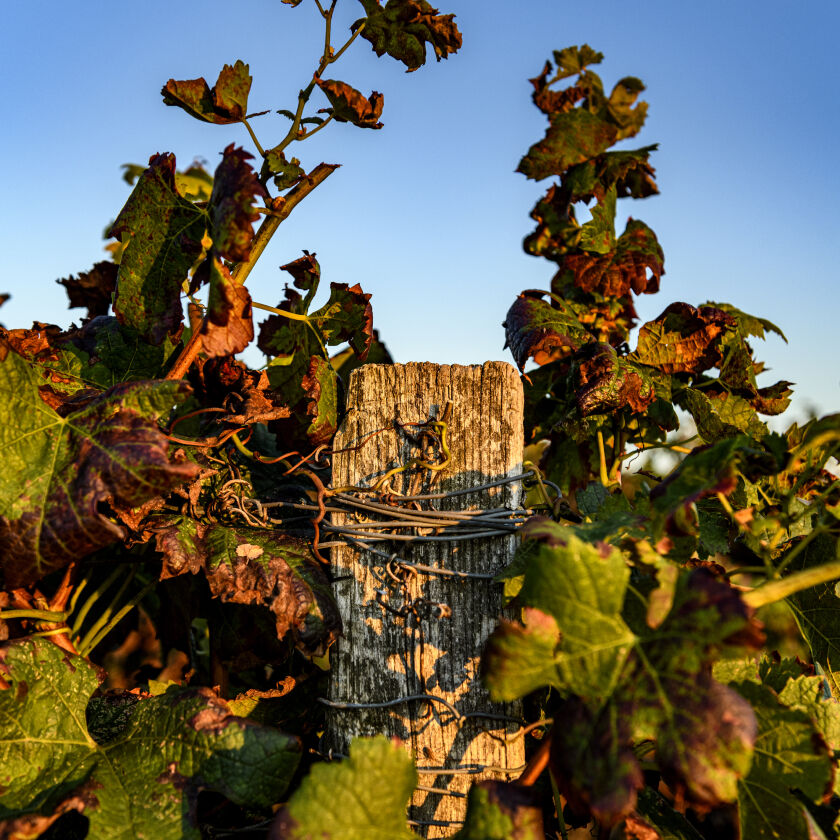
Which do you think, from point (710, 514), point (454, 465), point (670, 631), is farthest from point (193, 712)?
point (710, 514)

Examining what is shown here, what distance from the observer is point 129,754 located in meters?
1.49

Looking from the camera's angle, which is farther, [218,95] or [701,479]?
[218,95]

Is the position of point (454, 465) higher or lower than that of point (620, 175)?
lower

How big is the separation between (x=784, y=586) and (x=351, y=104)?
4.74 ft

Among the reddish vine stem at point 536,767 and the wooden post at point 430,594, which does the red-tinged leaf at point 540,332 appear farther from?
the reddish vine stem at point 536,767

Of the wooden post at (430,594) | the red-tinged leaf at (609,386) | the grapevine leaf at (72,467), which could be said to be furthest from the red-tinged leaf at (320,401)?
the red-tinged leaf at (609,386)

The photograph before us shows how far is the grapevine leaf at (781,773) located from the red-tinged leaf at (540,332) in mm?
1091

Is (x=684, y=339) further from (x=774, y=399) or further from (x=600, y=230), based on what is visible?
(x=600, y=230)

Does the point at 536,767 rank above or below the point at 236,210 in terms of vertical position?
below

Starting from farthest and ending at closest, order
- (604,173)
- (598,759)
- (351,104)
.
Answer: (604,173)
(351,104)
(598,759)

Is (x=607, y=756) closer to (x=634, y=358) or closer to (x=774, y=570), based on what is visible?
(x=774, y=570)

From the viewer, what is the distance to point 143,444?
1408 mm

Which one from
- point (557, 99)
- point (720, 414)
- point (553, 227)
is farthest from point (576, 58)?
point (720, 414)

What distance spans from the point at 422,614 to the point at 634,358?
116cm
